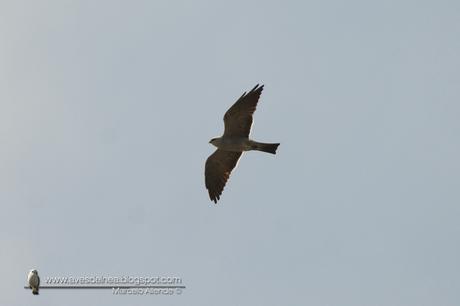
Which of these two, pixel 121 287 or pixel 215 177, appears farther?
pixel 215 177

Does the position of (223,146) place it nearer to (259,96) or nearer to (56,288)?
(259,96)

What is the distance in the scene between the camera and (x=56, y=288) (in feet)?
94.6

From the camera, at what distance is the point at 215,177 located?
113 ft

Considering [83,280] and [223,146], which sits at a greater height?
[223,146]

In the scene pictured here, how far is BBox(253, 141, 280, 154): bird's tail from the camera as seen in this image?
106ft

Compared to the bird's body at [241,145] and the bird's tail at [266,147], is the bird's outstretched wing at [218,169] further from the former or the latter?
the bird's tail at [266,147]

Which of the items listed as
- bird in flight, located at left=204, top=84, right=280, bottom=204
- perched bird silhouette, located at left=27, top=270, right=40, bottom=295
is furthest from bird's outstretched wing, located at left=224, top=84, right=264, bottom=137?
perched bird silhouette, located at left=27, top=270, right=40, bottom=295

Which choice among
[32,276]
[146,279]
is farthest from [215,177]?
[32,276]

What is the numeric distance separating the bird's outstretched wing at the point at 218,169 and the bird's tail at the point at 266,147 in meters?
1.52

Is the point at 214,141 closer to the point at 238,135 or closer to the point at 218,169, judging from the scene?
the point at 238,135

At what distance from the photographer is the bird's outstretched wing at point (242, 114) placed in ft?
106

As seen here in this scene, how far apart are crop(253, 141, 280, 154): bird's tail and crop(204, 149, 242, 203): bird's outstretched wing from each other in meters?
1.52

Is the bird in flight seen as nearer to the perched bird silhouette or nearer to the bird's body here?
the bird's body

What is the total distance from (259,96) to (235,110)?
0.83 m
